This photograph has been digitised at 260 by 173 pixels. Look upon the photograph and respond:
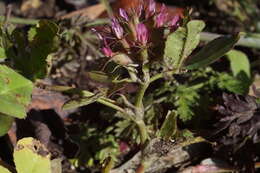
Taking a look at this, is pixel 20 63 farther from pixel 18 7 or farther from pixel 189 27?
pixel 18 7

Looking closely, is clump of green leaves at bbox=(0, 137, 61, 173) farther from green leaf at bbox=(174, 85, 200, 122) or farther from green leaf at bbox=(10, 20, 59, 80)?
green leaf at bbox=(174, 85, 200, 122)

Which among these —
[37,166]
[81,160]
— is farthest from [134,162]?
[37,166]

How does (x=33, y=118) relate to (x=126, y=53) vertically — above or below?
below

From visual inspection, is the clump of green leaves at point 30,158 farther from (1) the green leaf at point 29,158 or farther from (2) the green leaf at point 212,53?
(2) the green leaf at point 212,53

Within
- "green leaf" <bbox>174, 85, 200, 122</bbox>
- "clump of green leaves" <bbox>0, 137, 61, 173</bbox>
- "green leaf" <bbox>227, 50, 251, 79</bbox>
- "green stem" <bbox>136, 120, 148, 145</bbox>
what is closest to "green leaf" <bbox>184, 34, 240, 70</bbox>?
"green stem" <bbox>136, 120, 148, 145</bbox>

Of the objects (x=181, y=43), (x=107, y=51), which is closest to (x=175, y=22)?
(x=181, y=43)

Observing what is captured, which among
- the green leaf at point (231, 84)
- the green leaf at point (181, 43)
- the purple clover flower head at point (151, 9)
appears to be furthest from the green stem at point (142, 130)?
the green leaf at point (231, 84)
